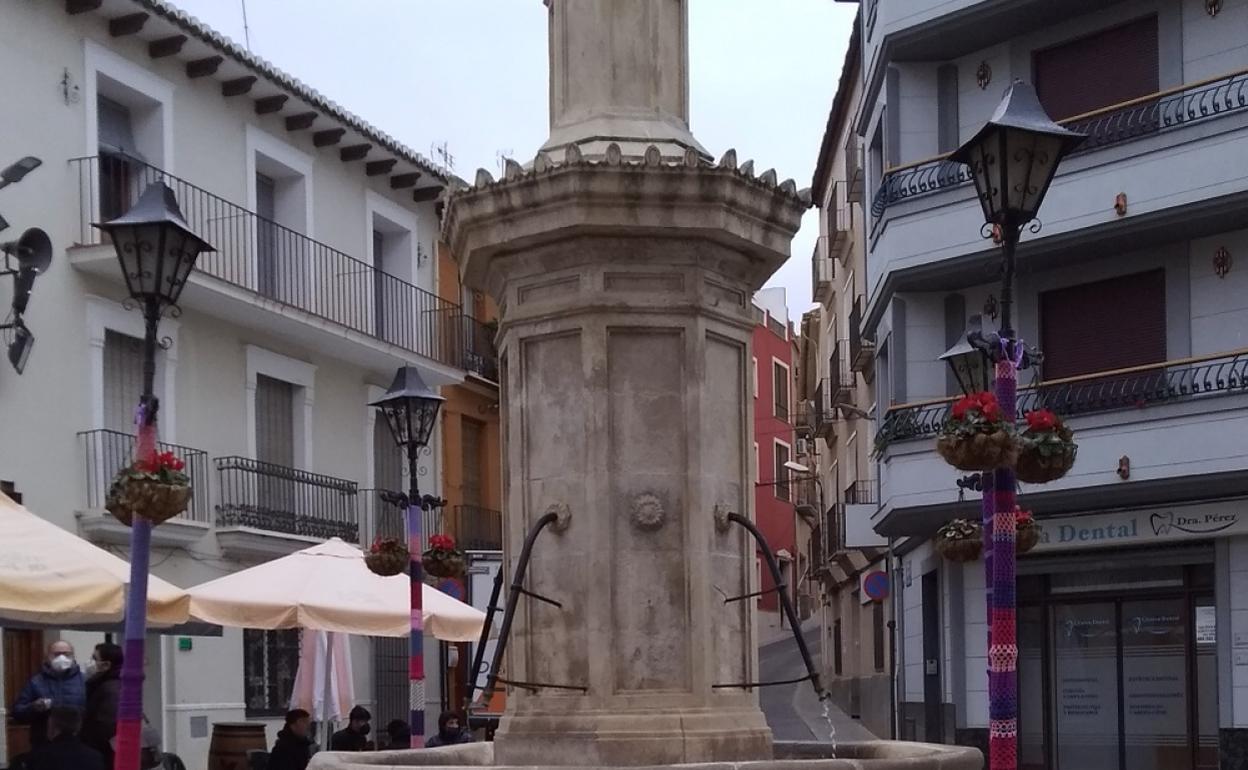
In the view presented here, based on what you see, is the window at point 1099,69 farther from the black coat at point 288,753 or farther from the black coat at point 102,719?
the black coat at point 102,719

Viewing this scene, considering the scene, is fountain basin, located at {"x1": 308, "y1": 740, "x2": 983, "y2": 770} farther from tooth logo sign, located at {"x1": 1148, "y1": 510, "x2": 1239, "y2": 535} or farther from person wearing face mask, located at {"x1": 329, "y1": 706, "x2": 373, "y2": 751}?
tooth logo sign, located at {"x1": 1148, "y1": 510, "x2": 1239, "y2": 535}

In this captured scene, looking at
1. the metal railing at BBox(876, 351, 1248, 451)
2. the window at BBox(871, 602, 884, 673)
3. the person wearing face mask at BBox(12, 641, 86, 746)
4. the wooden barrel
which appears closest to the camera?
the person wearing face mask at BBox(12, 641, 86, 746)

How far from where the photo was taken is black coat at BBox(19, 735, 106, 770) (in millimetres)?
9129

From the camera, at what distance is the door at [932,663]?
27.6 m

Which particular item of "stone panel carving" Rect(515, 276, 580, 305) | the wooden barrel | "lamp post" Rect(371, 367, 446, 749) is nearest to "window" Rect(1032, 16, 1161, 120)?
"lamp post" Rect(371, 367, 446, 749)

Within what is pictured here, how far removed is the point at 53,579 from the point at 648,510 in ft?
15.2

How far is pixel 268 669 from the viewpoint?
24.9 m

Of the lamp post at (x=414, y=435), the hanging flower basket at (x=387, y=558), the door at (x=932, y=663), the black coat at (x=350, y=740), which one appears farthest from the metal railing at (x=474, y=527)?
the black coat at (x=350, y=740)

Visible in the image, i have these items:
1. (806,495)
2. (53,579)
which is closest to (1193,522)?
(53,579)

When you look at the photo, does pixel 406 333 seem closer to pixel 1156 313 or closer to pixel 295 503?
pixel 295 503

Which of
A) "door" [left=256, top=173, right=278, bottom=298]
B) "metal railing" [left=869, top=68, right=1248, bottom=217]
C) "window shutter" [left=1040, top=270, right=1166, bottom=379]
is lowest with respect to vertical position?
"window shutter" [left=1040, top=270, right=1166, bottom=379]

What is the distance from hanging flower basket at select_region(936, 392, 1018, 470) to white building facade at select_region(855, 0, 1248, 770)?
1260 cm

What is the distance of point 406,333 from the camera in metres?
28.6

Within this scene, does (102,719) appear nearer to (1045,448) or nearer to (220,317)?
(1045,448)
